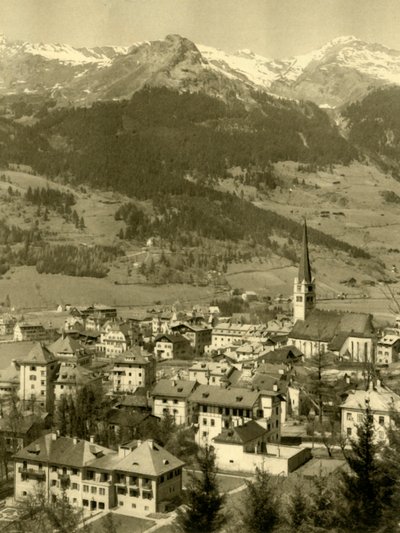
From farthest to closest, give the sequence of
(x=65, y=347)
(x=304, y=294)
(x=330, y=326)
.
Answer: (x=304, y=294)
(x=330, y=326)
(x=65, y=347)

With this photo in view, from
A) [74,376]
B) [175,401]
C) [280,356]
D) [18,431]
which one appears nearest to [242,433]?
[175,401]

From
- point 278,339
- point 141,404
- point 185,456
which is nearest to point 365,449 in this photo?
point 185,456

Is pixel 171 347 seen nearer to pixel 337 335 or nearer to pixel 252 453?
pixel 337 335

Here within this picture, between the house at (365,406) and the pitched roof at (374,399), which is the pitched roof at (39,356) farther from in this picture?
the pitched roof at (374,399)

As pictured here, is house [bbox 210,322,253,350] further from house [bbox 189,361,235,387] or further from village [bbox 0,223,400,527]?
house [bbox 189,361,235,387]

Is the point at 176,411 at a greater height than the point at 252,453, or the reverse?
the point at 176,411

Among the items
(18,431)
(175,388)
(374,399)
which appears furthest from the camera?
(175,388)

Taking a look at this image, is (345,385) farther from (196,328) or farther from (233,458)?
(196,328)

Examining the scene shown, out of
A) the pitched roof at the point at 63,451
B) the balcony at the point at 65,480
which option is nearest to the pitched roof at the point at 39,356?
the pitched roof at the point at 63,451
